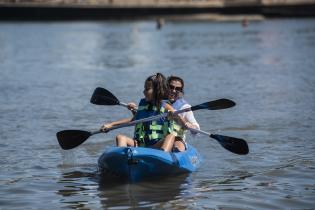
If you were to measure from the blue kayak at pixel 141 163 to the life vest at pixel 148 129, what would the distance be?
388mm

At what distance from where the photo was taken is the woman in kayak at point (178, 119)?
41.7ft

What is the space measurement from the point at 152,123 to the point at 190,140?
384cm

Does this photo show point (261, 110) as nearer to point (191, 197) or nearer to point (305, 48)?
point (191, 197)

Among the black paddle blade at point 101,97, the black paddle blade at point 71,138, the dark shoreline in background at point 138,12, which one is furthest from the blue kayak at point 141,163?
the dark shoreline in background at point 138,12

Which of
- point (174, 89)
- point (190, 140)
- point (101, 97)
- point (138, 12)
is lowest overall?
point (190, 140)

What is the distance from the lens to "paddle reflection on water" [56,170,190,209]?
11.5m

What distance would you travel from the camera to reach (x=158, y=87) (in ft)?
40.2

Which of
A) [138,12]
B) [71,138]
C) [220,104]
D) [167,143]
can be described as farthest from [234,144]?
[138,12]

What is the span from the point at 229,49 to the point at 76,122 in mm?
29366

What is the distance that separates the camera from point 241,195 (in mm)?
11805

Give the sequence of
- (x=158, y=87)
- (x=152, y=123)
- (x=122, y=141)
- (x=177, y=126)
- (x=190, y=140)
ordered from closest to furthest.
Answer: (x=158, y=87) → (x=122, y=141) → (x=152, y=123) → (x=177, y=126) → (x=190, y=140)

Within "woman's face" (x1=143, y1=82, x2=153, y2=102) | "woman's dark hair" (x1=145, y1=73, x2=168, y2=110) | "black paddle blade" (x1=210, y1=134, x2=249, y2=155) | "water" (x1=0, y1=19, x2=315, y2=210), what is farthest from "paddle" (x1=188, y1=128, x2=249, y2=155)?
"woman's face" (x1=143, y1=82, x2=153, y2=102)

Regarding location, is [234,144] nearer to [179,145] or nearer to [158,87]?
[179,145]

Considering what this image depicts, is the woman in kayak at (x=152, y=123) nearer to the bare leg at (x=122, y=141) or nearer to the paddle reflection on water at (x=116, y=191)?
the bare leg at (x=122, y=141)
